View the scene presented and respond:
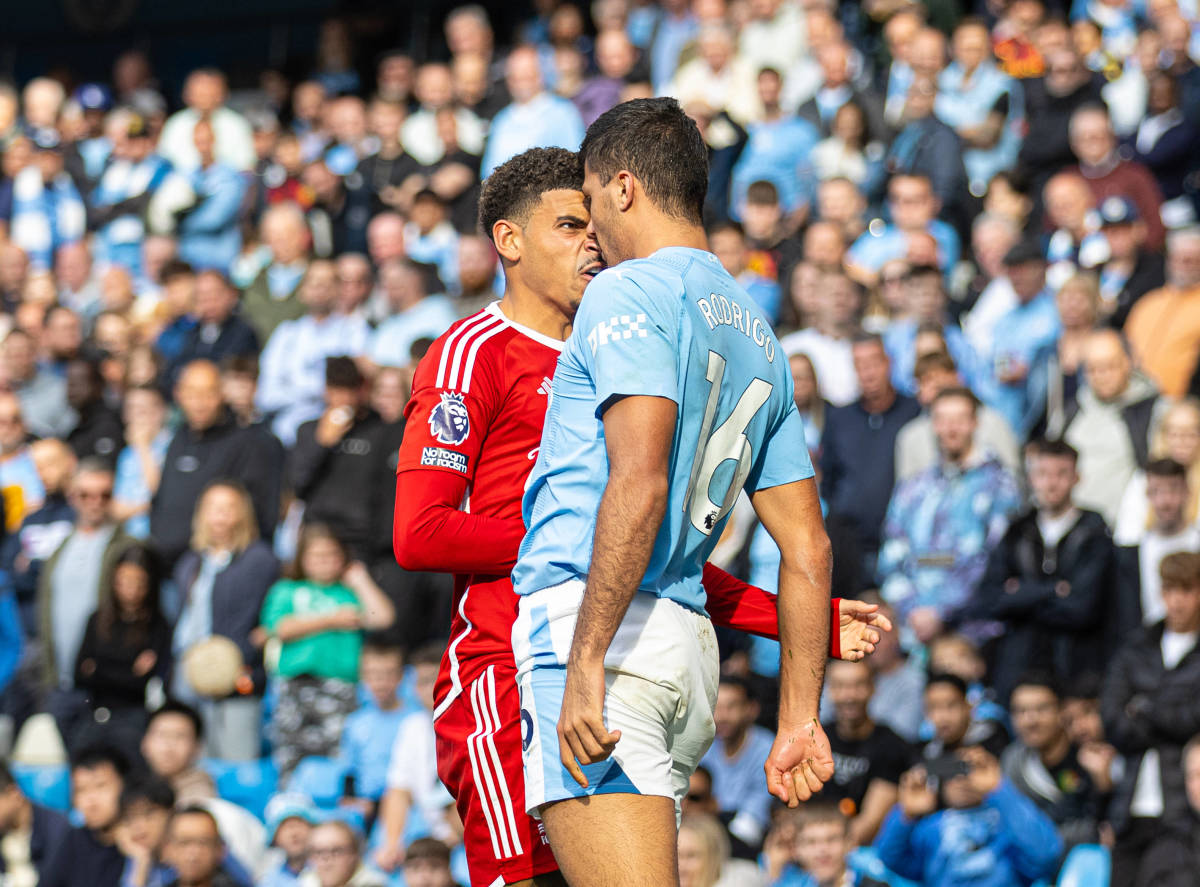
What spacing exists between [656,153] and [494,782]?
152 centimetres

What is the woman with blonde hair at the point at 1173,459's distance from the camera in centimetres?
924

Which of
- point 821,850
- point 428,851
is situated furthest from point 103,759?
point 821,850

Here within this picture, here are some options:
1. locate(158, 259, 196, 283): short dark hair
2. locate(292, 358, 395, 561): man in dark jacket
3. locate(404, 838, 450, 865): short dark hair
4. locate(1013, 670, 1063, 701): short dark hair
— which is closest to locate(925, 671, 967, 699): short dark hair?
locate(1013, 670, 1063, 701): short dark hair

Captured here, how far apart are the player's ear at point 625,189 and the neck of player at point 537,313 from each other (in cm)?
62

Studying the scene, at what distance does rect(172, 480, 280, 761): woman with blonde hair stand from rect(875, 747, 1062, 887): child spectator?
3.98 m

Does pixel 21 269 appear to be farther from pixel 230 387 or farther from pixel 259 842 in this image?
pixel 259 842

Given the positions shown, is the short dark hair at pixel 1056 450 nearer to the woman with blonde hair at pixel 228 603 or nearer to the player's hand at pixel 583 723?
the woman with blonde hair at pixel 228 603

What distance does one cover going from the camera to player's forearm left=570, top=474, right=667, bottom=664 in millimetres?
3492

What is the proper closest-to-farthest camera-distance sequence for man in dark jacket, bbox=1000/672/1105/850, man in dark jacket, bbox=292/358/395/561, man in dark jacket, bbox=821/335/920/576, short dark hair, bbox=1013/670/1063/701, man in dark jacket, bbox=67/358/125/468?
man in dark jacket, bbox=1000/672/1105/850 < short dark hair, bbox=1013/670/1063/701 < man in dark jacket, bbox=821/335/920/576 < man in dark jacket, bbox=292/358/395/561 < man in dark jacket, bbox=67/358/125/468

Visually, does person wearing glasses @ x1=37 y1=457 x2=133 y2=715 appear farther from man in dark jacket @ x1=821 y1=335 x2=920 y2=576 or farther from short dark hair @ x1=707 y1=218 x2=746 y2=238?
man in dark jacket @ x1=821 y1=335 x2=920 y2=576

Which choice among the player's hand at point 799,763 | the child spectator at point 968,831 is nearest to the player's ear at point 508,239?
the player's hand at point 799,763

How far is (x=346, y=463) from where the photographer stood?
10930 mm

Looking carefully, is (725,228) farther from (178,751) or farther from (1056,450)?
(178,751)

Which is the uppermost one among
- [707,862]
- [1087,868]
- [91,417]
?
[91,417]
